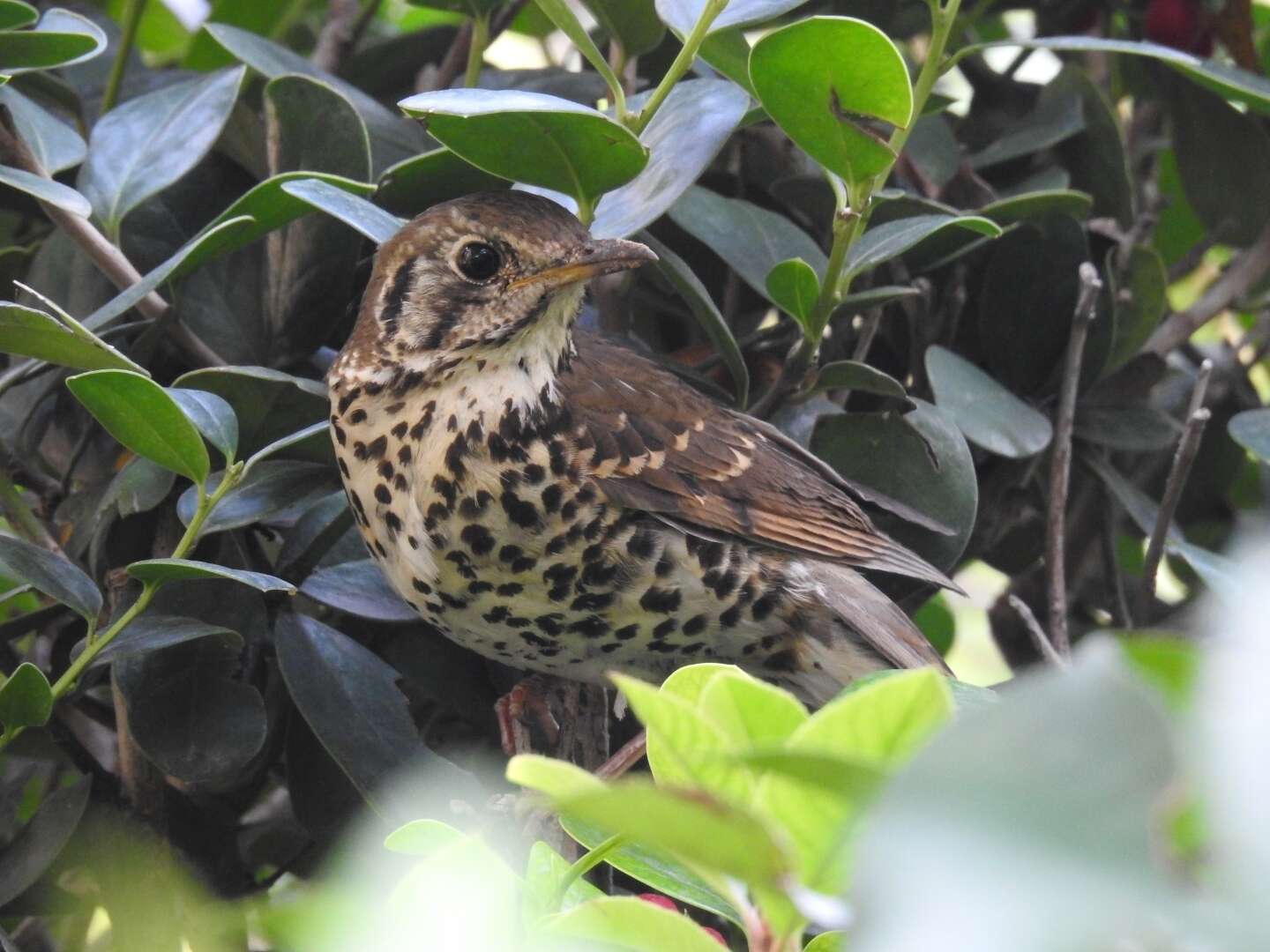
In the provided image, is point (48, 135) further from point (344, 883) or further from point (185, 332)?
point (344, 883)

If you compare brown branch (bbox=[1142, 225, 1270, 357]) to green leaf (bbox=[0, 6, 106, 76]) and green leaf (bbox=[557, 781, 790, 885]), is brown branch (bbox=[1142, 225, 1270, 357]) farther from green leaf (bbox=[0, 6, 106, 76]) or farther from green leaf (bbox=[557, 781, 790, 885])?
green leaf (bbox=[557, 781, 790, 885])

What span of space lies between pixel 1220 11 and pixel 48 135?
1.40 metres

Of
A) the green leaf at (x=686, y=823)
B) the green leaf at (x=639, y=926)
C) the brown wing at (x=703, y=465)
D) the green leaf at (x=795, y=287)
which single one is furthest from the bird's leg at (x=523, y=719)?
the green leaf at (x=686, y=823)

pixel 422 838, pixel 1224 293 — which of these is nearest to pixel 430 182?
pixel 422 838

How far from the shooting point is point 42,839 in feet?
4.08

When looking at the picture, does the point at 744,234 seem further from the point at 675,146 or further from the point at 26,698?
the point at 26,698

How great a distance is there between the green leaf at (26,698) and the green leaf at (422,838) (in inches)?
18.2

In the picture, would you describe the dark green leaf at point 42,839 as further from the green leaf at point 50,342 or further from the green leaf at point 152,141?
the green leaf at point 152,141

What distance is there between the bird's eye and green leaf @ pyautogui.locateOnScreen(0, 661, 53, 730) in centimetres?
57

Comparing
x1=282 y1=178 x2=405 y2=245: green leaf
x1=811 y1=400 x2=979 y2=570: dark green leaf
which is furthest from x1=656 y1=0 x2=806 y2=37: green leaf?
x1=811 y1=400 x2=979 y2=570: dark green leaf

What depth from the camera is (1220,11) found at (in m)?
1.81

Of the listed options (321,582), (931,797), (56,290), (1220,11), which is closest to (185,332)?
(56,290)

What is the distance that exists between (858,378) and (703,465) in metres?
0.23

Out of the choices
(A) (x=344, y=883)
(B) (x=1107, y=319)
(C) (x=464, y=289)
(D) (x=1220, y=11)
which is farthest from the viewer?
(D) (x=1220, y=11)
